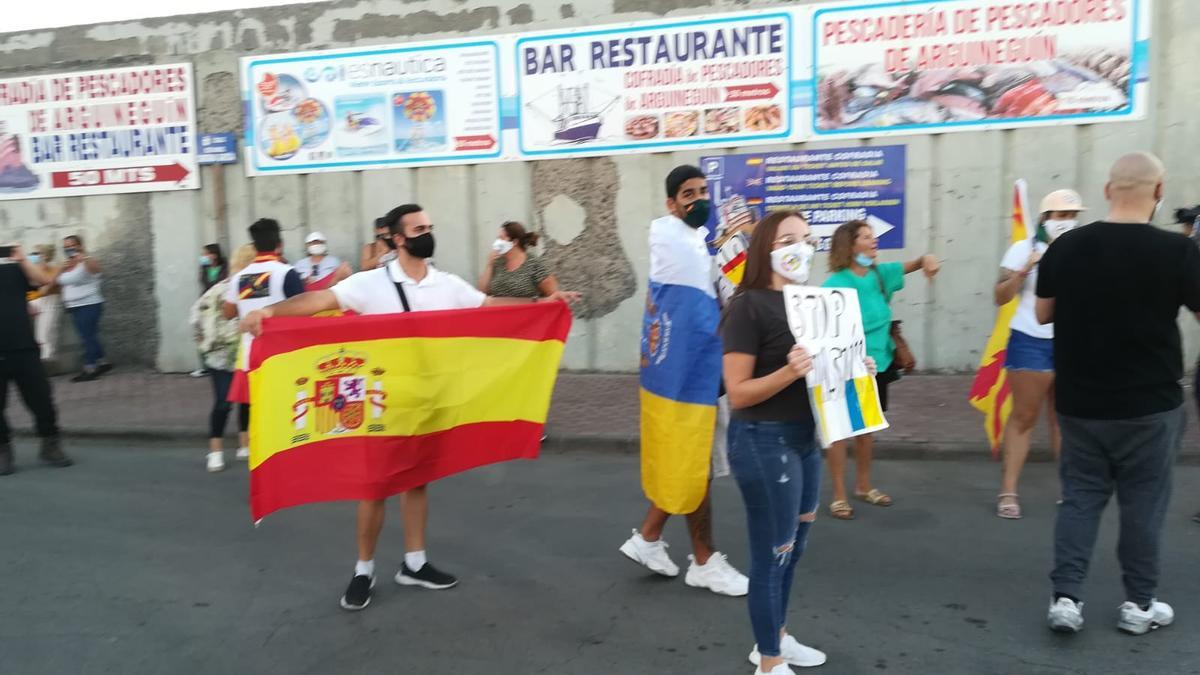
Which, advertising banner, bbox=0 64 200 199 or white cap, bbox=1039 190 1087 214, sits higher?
advertising banner, bbox=0 64 200 199

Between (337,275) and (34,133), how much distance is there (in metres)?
5.94

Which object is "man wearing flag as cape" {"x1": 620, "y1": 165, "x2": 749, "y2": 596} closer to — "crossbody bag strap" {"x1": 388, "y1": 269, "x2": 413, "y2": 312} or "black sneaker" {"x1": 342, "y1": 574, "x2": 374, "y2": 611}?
"crossbody bag strap" {"x1": 388, "y1": 269, "x2": 413, "y2": 312}

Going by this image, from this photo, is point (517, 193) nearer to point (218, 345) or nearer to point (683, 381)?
point (218, 345)

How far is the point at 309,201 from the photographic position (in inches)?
467

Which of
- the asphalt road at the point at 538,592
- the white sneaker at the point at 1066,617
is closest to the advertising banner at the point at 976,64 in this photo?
the asphalt road at the point at 538,592

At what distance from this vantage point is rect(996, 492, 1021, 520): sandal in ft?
18.2

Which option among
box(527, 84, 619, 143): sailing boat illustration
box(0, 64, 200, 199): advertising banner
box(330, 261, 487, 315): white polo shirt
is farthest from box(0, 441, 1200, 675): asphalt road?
box(0, 64, 200, 199): advertising banner

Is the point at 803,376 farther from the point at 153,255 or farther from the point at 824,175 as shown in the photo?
the point at 153,255

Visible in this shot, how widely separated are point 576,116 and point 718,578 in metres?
7.44

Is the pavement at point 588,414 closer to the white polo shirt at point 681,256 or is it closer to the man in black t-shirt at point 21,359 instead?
the man in black t-shirt at point 21,359

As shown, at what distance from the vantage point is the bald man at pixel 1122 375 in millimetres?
3697

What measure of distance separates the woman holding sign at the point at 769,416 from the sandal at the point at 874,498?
2.64m

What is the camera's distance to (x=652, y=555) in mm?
4727

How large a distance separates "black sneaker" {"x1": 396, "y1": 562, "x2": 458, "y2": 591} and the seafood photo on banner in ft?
23.7
